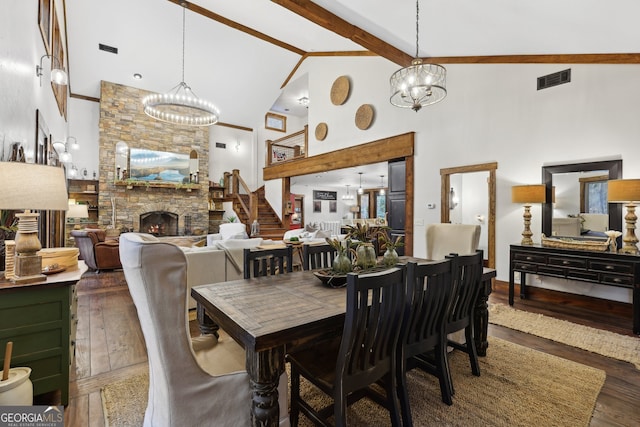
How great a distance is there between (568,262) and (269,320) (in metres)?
3.82

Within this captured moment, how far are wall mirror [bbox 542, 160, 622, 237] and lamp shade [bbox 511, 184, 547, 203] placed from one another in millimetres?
290

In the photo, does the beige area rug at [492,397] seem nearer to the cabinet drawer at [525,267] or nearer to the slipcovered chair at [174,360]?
the slipcovered chair at [174,360]

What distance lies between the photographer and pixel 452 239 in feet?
11.1

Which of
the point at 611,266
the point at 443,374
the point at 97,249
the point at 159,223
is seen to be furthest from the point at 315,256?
the point at 159,223

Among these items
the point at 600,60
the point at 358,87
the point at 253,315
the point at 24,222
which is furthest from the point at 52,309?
the point at 358,87

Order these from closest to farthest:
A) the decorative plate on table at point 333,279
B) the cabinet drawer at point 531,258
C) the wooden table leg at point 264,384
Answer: the wooden table leg at point 264,384 < the decorative plate on table at point 333,279 < the cabinet drawer at point 531,258

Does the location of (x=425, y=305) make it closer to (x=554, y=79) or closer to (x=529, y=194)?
(x=529, y=194)

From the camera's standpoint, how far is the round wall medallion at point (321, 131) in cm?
782

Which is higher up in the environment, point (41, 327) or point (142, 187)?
point (142, 187)

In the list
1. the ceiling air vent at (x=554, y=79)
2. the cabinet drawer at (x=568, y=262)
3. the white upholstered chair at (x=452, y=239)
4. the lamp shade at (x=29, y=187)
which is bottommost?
the cabinet drawer at (x=568, y=262)

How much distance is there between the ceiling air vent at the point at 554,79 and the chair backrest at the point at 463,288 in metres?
3.42

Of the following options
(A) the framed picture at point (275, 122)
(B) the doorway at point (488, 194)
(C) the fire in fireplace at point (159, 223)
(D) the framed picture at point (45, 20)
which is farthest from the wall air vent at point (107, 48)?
(B) the doorway at point (488, 194)

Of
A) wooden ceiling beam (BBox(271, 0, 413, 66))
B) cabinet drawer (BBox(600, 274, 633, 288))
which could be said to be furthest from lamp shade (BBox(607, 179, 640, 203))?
wooden ceiling beam (BBox(271, 0, 413, 66))

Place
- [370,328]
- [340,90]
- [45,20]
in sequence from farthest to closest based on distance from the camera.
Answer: [340,90] → [45,20] → [370,328]
